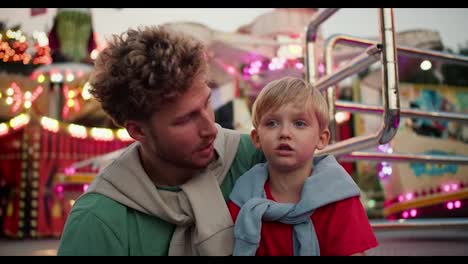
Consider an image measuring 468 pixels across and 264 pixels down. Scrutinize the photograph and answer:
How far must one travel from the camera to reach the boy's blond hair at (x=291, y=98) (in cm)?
145

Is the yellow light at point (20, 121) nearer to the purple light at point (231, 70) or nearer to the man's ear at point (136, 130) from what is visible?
the purple light at point (231, 70)

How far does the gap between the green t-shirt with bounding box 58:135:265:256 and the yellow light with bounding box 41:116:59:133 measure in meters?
6.88

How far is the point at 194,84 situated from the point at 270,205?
15.0 inches

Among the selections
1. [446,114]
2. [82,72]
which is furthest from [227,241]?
[82,72]

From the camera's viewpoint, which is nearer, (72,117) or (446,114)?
(446,114)

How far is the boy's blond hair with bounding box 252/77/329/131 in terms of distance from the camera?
1451mm

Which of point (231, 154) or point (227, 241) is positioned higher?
point (231, 154)

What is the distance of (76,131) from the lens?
8.24 meters

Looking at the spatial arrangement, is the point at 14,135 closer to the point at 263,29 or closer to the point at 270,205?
the point at 263,29

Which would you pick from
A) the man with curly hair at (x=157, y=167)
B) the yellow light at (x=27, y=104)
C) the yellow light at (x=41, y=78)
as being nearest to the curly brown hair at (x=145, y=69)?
the man with curly hair at (x=157, y=167)

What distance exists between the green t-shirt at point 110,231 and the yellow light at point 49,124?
22.6 feet

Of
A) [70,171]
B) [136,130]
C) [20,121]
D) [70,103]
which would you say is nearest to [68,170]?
[70,171]

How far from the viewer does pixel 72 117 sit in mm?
9641

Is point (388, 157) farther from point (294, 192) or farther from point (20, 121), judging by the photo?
point (20, 121)
